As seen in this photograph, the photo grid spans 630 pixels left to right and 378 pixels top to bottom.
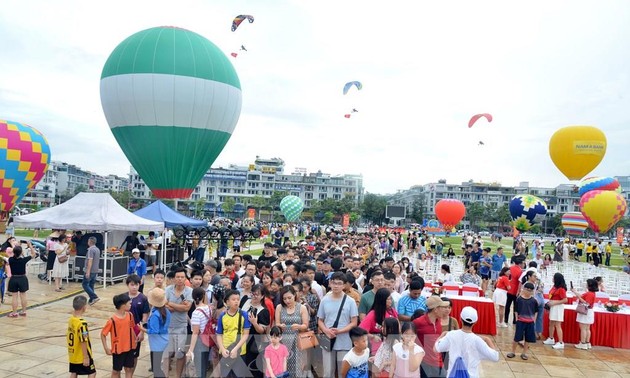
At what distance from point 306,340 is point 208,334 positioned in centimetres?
126

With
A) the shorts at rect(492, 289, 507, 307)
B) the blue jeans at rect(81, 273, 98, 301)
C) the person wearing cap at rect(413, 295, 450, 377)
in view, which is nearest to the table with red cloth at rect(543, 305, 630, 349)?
the shorts at rect(492, 289, 507, 307)

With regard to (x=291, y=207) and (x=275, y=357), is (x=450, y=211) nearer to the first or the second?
(x=291, y=207)

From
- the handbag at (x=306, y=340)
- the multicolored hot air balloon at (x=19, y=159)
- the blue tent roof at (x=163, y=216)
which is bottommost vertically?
the handbag at (x=306, y=340)

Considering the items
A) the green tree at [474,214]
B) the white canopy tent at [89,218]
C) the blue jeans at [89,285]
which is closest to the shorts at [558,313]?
the blue jeans at [89,285]

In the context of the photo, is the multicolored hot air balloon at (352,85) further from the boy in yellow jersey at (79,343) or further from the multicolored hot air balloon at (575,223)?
the multicolored hot air balloon at (575,223)

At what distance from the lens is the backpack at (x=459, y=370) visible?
4758mm

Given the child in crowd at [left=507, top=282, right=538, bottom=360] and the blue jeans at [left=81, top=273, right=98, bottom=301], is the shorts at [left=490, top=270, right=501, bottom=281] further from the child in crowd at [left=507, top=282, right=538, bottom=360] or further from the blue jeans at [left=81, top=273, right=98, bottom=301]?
the blue jeans at [left=81, top=273, right=98, bottom=301]

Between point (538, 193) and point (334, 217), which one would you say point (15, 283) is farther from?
A: point (538, 193)

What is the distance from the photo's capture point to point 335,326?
600 centimetres

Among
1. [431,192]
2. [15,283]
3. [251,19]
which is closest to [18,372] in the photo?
[15,283]

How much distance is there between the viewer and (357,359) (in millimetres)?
4832

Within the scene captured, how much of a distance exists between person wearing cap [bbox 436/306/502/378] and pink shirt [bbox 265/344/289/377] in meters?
1.79

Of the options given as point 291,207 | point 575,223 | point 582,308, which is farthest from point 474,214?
point 582,308

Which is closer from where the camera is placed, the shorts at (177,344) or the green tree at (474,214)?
the shorts at (177,344)
